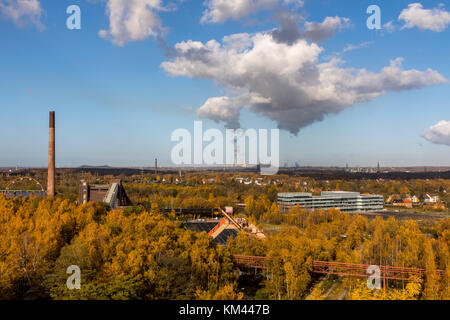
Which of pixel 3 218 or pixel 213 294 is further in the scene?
pixel 3 218

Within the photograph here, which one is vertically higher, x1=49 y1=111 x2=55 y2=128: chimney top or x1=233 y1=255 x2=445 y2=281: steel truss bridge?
x1=49 y1=111 x2=55 y2=128: chimney top

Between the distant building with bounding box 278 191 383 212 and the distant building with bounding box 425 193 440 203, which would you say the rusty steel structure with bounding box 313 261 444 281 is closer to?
the distant building with bounding box 278 191 383 212

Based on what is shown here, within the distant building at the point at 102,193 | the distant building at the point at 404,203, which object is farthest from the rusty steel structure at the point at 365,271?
the distant building at the point at 404,203

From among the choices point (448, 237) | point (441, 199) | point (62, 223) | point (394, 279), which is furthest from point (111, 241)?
point (441, 199)

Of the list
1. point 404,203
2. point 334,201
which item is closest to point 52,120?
point 334,201

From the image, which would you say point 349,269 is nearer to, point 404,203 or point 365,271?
point 365,271

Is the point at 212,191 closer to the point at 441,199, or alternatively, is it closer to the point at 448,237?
the point at 448,237

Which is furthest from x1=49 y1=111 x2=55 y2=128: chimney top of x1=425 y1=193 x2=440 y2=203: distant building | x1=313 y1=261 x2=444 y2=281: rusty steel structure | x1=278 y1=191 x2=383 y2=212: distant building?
x1=425 y1=193 x2=440 y2=203: distant building
